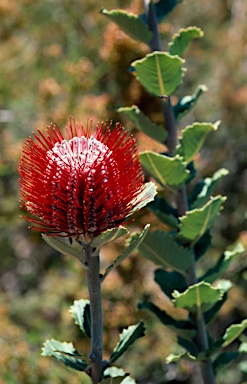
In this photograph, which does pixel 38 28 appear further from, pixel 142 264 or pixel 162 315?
pixel 162 315

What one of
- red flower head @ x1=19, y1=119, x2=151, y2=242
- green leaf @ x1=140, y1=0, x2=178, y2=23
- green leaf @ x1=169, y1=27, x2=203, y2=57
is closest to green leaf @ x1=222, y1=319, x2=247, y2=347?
red flower head @ x1=19, y1=119, x2=151, y2=242

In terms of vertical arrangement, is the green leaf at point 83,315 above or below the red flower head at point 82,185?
below

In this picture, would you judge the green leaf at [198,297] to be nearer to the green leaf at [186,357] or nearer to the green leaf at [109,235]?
the green leaf at [186,357]

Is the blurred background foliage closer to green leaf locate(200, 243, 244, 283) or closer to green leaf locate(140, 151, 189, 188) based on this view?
green leaf locate(200, 243, 244, 283)

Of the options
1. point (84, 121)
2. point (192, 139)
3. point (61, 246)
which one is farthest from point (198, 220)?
point (84, 121)

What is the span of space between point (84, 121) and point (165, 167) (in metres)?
1.90

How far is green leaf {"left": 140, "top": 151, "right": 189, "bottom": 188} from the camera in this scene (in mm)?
1550

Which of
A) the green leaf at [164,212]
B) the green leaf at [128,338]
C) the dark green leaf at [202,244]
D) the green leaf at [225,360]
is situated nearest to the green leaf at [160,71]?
the green leaf at [164,212]

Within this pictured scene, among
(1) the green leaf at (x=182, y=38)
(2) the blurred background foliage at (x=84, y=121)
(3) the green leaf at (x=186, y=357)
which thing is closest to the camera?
(3) the green leaf at (x=186, y=357)

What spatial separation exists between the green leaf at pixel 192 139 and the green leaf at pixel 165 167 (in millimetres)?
80

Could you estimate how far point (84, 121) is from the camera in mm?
3416

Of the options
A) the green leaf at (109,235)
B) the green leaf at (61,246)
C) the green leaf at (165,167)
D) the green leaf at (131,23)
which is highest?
the green leaf at (131,23)

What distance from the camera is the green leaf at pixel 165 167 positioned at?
5.08ft

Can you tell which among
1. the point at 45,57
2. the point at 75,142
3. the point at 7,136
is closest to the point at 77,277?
the point at 7,136
